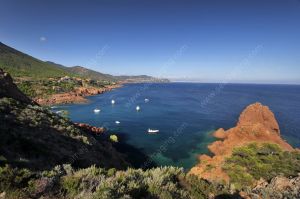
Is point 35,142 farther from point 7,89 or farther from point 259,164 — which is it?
point 259,164

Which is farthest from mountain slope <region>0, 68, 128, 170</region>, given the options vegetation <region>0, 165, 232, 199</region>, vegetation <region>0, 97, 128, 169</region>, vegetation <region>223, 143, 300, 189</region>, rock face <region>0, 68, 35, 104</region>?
vegetation <region>223, 143, 300, 189</region>

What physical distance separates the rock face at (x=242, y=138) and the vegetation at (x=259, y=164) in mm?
1664

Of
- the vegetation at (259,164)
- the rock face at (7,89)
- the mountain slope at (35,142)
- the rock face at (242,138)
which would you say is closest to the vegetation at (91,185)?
the mountain slope at (35,142)

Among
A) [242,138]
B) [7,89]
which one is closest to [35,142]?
[7,89]

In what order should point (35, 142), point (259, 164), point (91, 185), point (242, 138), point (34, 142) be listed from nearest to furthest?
point (91, 185) → point (34, 142) → point (35, 142) → point (259, 164) → point (242, 138)

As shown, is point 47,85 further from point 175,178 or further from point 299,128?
point 175,178

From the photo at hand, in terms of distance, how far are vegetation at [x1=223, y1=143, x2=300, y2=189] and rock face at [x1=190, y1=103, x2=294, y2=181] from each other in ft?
5.46

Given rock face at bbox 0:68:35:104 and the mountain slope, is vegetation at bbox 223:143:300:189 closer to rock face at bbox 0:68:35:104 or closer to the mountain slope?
the mountain slope

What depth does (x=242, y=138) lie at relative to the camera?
50719mm

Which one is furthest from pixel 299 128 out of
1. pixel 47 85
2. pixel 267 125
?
pixel 47 85

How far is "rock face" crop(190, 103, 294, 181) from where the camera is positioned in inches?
1388

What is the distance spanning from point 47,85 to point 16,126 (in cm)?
11175

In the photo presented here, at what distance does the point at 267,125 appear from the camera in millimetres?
57750

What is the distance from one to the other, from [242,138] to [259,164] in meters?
20.1
